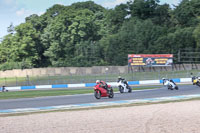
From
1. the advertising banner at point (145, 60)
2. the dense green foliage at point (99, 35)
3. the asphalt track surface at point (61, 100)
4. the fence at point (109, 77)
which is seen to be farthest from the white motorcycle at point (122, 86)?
the dense green foliage at point (99, 35)

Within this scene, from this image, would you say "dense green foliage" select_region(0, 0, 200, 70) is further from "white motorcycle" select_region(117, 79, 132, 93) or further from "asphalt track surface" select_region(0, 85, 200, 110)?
"asphalt track surface" select_region(0, 85, 200, 110)

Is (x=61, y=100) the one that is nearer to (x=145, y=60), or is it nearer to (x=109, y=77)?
(x=109, y=77)

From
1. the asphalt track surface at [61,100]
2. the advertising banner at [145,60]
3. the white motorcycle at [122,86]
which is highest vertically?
the advertising banner at [145,60]

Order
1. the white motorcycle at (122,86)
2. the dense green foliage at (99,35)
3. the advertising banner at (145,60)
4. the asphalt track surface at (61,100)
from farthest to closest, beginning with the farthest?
the dense green foliage at (99,35)
the advertising banner at (145,60)
the white motorcycle at (122,86)
the asphalt track surface at (61,100)

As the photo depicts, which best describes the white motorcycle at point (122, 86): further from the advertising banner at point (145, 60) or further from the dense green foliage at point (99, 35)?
the dense green foliage at point (99, 35)

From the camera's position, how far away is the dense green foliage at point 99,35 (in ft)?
193

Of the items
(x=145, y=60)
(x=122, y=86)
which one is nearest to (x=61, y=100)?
(x=122, y=86)

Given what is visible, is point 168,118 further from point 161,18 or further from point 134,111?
point 161,18

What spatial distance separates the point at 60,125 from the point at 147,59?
133 feet

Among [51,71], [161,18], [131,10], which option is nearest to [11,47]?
[51,71]

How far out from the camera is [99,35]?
73.2 metres

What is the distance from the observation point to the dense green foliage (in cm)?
5896

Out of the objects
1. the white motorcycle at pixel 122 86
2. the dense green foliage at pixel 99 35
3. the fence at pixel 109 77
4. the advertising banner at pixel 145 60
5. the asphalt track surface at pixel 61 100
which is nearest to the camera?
the asphalt track surface at pixel 61 100

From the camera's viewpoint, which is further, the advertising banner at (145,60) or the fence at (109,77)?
the advertising banner at (145,60)
